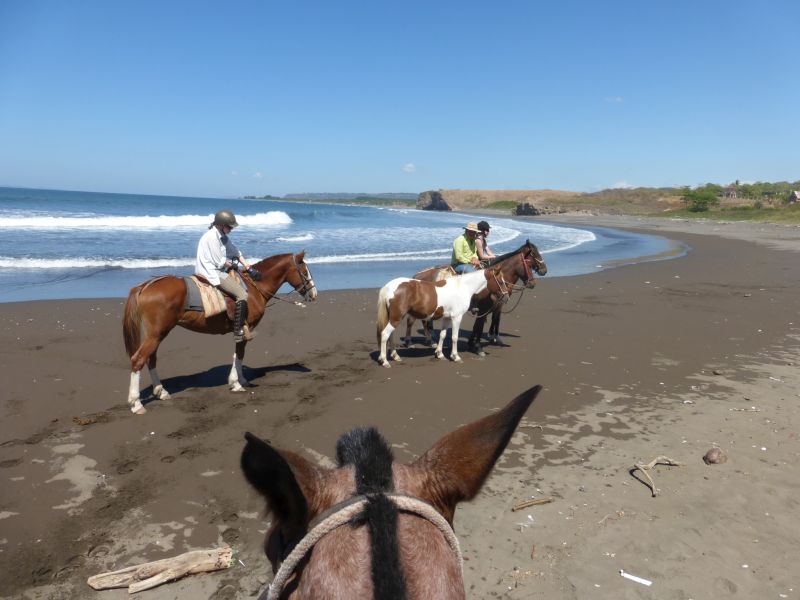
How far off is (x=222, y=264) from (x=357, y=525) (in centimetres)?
670

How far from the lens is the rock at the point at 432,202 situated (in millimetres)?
127812

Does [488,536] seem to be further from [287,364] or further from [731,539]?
[287,364]

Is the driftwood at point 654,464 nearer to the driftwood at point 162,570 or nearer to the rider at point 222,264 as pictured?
the driftwood at point 162,570

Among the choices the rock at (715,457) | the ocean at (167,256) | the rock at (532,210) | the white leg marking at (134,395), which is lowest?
the rock at (715,457)

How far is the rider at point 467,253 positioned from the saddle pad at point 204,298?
5.62m

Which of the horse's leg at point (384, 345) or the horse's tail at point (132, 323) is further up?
the horse's tail at point (132, 323)

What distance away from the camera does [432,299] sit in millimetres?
9633

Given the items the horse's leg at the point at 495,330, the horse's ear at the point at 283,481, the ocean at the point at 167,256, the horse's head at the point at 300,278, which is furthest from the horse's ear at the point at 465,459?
the ocean at the point at 167,256

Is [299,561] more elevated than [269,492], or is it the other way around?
[269,492]

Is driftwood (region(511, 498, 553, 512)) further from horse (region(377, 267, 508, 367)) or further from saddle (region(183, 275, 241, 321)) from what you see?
saddle (region(183, 275, 241, 321))

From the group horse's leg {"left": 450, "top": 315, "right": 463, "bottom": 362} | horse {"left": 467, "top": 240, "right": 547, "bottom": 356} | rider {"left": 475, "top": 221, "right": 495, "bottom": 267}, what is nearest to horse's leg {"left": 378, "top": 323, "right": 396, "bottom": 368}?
horse's leg {"left": 450, "top": 315, "right": 463, "bottom": 362}

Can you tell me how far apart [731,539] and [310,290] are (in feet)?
22.1

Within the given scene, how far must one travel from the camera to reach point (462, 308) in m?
9.88

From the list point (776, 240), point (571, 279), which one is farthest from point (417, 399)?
point (776, 240)
